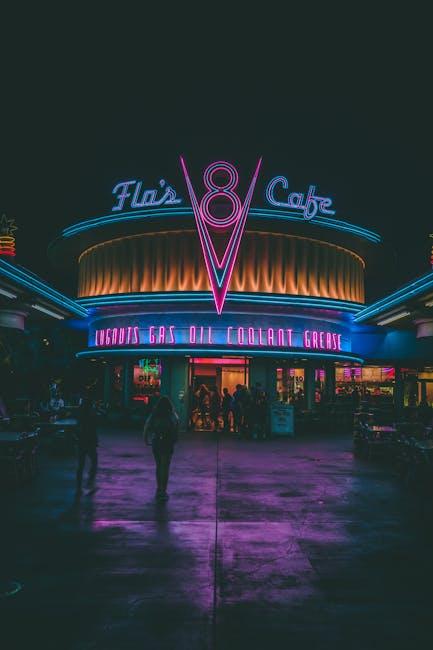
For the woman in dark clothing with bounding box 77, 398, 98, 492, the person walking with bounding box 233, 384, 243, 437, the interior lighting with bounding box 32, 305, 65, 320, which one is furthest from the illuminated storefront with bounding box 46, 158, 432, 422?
the woman in dark clothing with bounding box 77, 398, 98, 492

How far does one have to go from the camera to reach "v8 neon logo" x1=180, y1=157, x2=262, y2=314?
78.4 feet

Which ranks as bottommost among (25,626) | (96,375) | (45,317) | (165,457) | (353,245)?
(25,626)

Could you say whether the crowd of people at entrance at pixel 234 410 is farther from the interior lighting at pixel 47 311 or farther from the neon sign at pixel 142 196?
the neon sign at pixel 142 196

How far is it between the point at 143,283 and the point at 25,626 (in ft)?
71.9

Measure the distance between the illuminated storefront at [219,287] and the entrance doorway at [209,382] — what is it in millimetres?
74

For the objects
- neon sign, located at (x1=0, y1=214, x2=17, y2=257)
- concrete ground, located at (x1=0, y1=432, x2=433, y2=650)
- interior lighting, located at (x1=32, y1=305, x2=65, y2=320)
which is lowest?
concrete ground, located at (x1=0, y1=432, x2=433, y2=650)

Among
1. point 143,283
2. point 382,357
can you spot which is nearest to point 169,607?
point 143,283

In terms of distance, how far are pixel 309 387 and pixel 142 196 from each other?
1175 cm

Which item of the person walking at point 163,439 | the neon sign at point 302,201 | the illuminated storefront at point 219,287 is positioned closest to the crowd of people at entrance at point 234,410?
the illuminated storefront at point 219,287

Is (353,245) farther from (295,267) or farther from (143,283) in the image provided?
(143,283)

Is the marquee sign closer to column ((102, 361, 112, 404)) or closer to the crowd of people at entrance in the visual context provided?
column ((102, 361, 112, 404))

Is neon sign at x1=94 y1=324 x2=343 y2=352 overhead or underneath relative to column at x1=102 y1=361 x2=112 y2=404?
overhead

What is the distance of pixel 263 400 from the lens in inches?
870

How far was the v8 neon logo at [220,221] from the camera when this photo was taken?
23.9 metres
